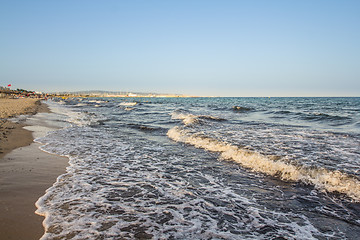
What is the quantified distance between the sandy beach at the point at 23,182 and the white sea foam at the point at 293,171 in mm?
5445

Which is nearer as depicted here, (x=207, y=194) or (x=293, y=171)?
(x=207, y=194)

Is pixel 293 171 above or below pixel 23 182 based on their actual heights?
above

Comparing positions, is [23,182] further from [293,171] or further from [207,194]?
[293,171]

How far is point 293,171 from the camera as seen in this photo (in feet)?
19.1

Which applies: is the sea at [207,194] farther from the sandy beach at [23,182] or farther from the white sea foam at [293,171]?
the sandy beach at [23,182]

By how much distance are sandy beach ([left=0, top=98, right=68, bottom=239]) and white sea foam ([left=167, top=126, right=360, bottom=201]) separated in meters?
5.45

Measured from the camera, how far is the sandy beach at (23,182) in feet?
9.75

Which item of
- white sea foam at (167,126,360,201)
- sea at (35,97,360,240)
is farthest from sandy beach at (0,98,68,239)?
white sea foam at (167,126,360,201)

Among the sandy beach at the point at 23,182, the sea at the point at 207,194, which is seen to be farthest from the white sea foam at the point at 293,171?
the sandy beach at the point at 23,182

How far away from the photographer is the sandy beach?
2.97 meters

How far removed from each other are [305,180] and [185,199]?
3.32 metres

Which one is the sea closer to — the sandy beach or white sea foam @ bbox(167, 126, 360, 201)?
white sea foam @ bbox(167, 126, 360, 201)

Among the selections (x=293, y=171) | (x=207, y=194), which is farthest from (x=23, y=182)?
(x=293, y=171)

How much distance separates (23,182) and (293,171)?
261 inches
